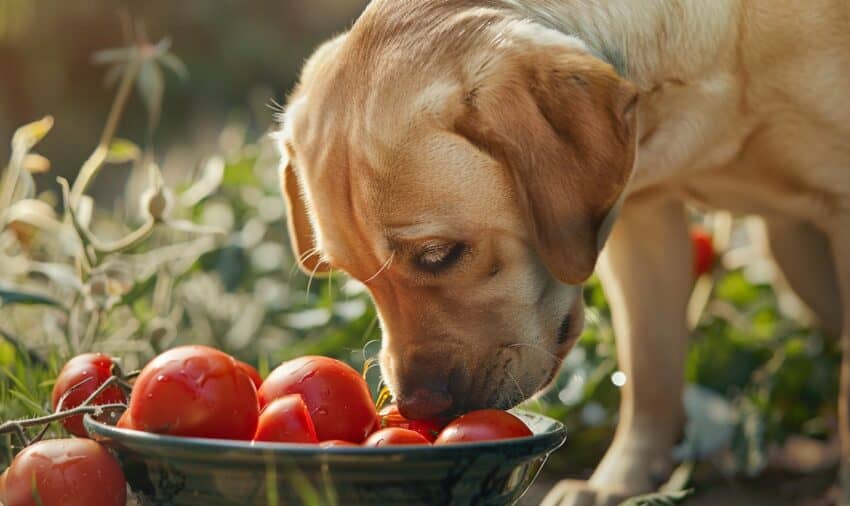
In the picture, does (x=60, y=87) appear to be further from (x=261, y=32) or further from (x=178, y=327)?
(x=178, y=327)

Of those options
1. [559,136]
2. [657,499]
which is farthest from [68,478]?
[657,499]

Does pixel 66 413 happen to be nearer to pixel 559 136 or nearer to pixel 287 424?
pixel 287 424

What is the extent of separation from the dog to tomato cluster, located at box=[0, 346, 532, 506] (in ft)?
0.90

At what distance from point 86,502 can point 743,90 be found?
5.47 feet

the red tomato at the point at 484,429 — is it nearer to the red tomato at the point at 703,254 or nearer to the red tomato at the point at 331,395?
the red tomato at the point at 331,395

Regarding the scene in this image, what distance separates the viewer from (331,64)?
93.7 inches

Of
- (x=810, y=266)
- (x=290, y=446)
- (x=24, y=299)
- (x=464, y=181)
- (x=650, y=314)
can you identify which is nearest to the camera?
(x=290, y=446)

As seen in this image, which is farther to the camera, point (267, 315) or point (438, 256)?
point (267, 315)

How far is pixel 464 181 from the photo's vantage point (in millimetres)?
2186

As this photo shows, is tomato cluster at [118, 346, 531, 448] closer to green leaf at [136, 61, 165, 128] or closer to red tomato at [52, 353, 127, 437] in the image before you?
red tomato at [52, 353, 127, 437]

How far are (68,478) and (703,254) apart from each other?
242 centimetres

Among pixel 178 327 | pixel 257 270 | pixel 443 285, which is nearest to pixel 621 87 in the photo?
pixel 443 285

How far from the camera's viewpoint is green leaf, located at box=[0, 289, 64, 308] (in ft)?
8.53

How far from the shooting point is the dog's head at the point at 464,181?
6.96 feet
